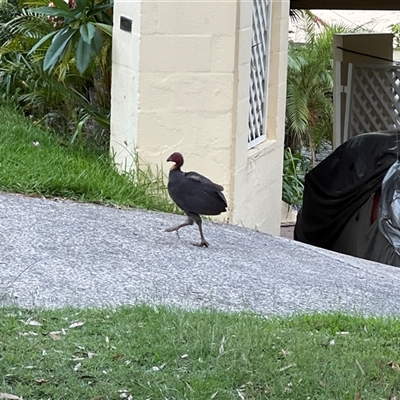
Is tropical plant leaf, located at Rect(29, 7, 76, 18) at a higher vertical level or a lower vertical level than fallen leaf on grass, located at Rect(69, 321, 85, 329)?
higher

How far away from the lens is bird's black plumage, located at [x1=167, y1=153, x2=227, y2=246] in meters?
6.95

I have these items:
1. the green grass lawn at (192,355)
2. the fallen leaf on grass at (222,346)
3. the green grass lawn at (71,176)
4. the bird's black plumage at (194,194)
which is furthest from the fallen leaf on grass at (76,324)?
the green grass lawn at (71,176)

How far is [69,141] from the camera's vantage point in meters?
9.70

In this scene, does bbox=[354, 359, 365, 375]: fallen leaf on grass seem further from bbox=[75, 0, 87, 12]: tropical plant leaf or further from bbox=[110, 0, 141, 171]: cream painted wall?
bbox=[75, 0, 87, 12]: tropical plant leaf

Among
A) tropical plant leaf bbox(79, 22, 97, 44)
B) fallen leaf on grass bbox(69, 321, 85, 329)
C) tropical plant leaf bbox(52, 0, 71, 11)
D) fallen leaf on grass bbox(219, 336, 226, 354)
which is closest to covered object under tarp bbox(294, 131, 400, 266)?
tropical plant leaf bbox(79, 22, 97, 44)

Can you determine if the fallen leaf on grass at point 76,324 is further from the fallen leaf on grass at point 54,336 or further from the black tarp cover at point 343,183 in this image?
the black tarp cover at point 343,183

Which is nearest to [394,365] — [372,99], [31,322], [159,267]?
[31,322]

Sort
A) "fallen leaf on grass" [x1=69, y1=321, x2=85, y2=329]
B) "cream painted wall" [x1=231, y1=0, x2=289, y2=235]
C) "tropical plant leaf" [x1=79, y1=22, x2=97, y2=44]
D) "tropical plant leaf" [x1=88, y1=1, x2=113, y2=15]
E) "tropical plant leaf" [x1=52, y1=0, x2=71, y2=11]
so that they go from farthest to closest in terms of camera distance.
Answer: "tropical plant leaf" [x1=88, y1=1, x2=113, y2=15] < "tropical plant leaf" [x1=52, y1=0, x2=71, y2=11] < "tropical plant leaf" [x1=79, y1=22, x2=97, y2=44] < "cream painted wall" [x1=231, y1=0, x2=289, y2=235] < "fallen leaf on grass" [x1=69, y1=321, x2=85, y2=329]

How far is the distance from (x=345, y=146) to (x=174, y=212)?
276cm

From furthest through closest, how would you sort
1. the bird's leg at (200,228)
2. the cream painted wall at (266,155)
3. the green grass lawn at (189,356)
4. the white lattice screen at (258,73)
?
the white lattice screen at (258,73) < the cream painted wall at (266,155) < the bird's leg at (200,228) < the green grass lawn at (189,356)

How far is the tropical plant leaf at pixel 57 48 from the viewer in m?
9.33

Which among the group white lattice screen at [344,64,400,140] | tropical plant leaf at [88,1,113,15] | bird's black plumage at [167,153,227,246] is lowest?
bird's black plumage at [167,153,227,246]

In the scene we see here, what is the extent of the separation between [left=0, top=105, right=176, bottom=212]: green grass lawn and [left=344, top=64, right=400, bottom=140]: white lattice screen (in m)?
5.10

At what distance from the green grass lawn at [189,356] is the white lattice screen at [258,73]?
15.2 feet
